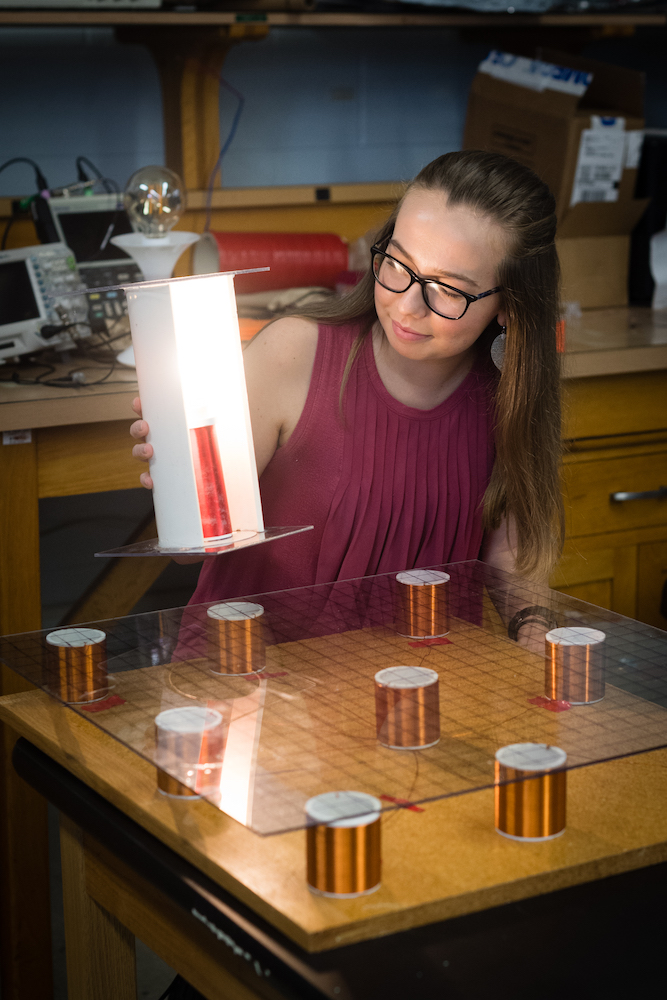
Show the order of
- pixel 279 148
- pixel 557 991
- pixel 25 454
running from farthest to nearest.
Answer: pixel 279 148
pixel 25 454
pixel 557 991

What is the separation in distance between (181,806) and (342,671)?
0.17 metres

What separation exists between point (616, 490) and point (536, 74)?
916 mm

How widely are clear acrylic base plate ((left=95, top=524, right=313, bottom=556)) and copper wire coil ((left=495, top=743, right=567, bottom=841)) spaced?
0.83 feet

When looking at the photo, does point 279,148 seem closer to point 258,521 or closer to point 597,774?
point 258,521

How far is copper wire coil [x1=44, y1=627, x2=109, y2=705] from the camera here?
83 centimetres

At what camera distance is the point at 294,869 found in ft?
2.26

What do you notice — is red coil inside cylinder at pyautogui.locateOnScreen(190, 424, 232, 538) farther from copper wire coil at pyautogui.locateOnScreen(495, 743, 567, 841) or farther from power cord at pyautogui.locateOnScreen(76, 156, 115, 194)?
power cord at pyautogui.locateOnScreen(76, 156, 115, 194)

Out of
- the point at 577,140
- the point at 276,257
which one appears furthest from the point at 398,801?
the point at 577,140

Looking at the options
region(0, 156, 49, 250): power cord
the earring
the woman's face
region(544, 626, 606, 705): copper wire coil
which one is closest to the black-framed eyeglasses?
the woman's face

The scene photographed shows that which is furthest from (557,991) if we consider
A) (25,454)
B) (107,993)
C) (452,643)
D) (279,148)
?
(279,148)

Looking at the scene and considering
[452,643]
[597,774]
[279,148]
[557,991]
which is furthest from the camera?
[279,148]

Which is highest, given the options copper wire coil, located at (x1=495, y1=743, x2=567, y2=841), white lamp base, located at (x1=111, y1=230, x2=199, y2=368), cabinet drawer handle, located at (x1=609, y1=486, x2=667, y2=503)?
white lamp base, located at (x1=111, y1=230, x2=199, y2=368)

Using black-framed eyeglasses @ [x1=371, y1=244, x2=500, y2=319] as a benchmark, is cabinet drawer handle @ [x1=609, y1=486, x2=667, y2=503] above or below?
below

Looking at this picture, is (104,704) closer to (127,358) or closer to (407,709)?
(407,709)
